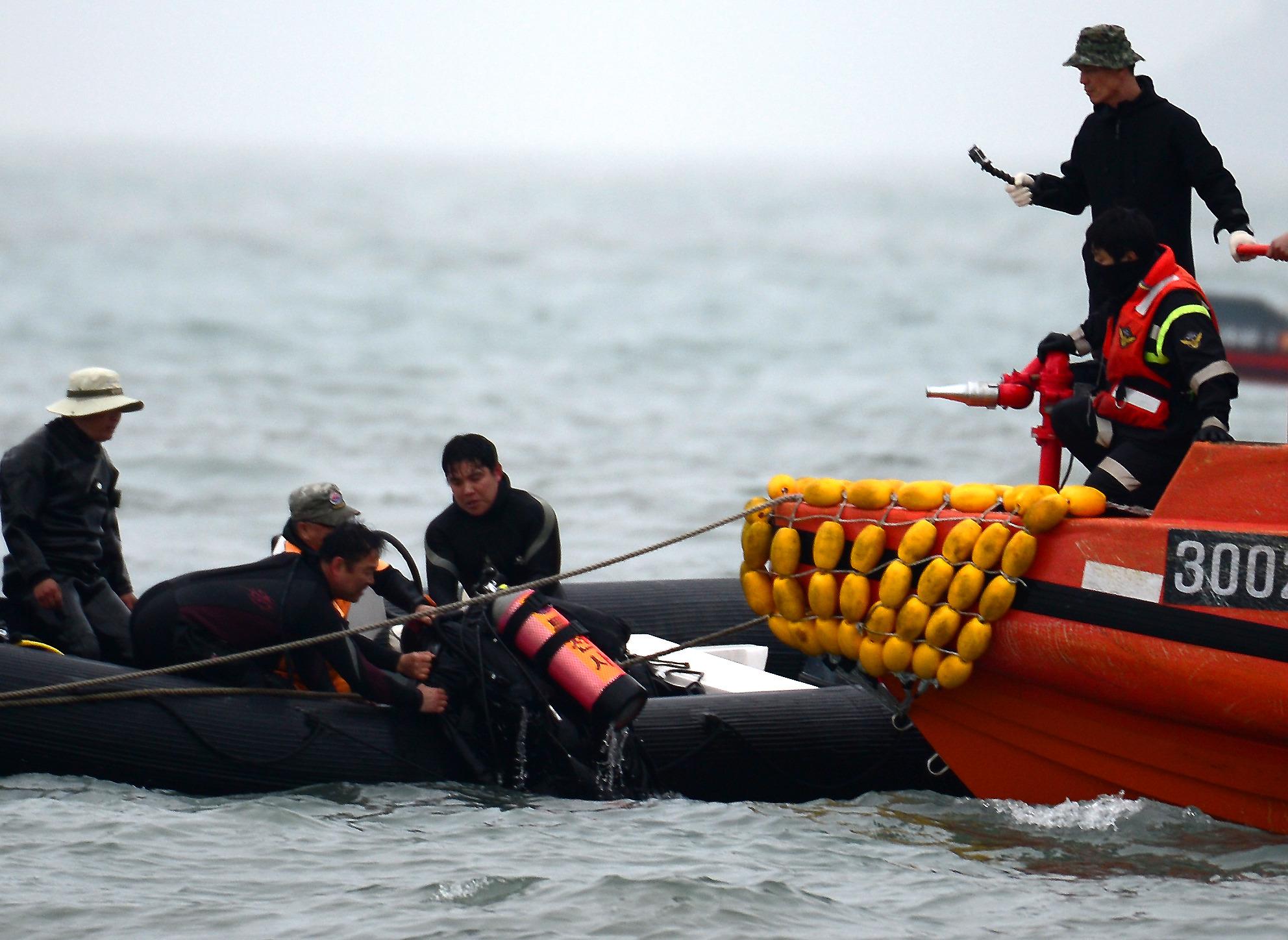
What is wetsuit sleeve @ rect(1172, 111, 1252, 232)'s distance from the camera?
16.7 ft

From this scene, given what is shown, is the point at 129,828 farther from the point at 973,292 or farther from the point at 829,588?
the point at 973,292

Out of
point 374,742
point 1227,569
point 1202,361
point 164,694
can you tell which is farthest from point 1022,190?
point 164,694

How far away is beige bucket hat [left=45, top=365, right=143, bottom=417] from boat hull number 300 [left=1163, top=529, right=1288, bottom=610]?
3463 mm

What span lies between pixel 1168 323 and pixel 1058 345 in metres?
0.50

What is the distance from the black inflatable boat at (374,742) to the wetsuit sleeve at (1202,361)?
1622mm

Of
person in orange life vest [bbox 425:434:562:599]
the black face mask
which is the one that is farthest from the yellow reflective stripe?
person in orange life vest [bbox 425:434:562:599]

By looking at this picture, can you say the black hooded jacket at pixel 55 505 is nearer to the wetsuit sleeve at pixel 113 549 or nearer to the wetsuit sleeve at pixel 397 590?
the wetsuit sleeve at pixel 113 549

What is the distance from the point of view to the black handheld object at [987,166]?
5.54 m

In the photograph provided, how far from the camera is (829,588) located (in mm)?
5219

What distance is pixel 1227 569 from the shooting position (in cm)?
455

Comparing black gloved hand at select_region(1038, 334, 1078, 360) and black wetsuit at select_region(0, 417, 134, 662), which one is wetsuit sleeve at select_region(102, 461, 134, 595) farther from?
black gloved hand at select_region(1038, 334, 1078, 360)

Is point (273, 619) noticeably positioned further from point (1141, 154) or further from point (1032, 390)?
point (1141, 154)

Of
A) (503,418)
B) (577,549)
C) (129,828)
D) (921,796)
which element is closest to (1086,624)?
(921,796)

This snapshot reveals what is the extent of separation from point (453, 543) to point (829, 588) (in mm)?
1500
